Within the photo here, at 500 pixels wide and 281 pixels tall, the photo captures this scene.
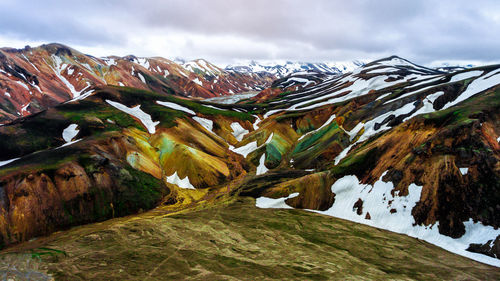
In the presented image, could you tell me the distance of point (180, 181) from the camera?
4897 centimetres

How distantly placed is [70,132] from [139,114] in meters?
25.5

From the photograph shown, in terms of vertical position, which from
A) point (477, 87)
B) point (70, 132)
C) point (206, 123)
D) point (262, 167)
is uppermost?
point (477, 87)

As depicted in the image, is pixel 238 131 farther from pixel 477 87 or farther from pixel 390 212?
pixel 477 87

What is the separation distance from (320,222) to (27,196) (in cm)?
3740

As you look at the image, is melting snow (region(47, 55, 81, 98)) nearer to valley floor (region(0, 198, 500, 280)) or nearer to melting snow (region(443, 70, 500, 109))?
valley floor (region(0, 198, 500, 280))

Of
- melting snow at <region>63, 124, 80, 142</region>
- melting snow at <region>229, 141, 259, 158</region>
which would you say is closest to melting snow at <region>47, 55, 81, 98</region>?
melting snow at <region>63, 124, 80, 142</region>

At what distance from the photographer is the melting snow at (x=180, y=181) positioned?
48.2m

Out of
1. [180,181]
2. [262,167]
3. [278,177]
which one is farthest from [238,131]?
[180,181]

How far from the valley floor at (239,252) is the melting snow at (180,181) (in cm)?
1404

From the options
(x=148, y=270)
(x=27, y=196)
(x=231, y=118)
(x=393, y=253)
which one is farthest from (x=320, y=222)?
(x=231, y=118)

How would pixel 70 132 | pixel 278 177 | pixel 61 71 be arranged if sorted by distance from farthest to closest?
pixel 61 71 < pixel 70 132 < pixel 278 177

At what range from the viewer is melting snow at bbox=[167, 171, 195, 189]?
158 ft

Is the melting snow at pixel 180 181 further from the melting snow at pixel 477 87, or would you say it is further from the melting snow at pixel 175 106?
the melting snow at pixel 477 87

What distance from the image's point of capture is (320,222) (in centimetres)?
3316
